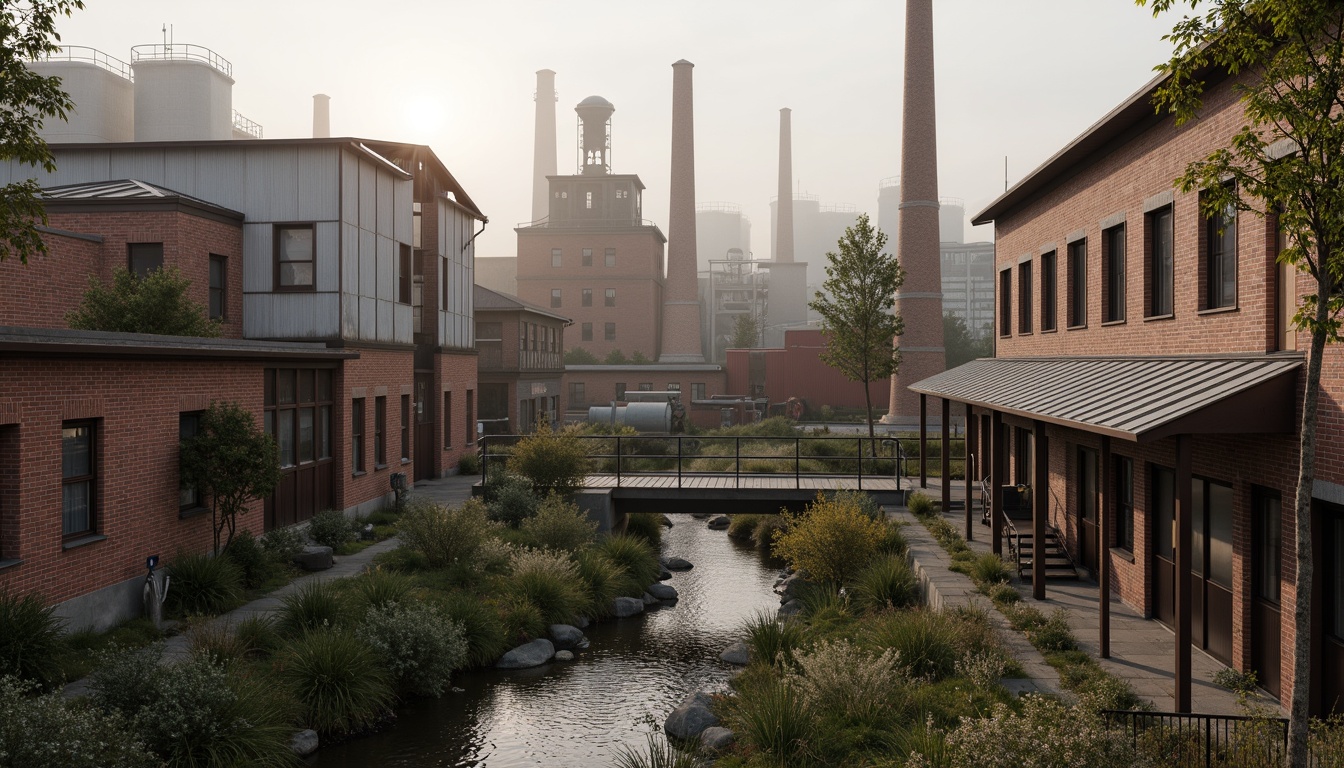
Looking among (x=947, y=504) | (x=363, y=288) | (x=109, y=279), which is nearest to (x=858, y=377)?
(x=947, y=504)

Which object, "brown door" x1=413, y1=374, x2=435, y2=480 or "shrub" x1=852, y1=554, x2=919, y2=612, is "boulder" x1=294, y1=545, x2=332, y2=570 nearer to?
"shrub" x1=852, y1=554, x2=919, y2=612

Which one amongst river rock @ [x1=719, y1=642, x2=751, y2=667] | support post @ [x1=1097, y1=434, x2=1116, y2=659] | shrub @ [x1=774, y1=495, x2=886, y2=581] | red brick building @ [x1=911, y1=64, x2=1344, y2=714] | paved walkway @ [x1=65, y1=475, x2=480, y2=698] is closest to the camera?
red brick building @ [x1=911, y1=64, x2=1344, y2=714]

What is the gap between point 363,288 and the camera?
24.0 metres

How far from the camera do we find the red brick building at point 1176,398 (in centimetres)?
946

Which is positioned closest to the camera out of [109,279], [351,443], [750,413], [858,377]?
[109,279]

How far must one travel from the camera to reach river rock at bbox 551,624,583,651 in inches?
650

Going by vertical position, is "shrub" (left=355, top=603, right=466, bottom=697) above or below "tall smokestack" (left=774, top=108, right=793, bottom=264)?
below

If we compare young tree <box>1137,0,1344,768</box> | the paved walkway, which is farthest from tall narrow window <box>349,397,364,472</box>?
young tree <box>1137,0,1344,768</box>

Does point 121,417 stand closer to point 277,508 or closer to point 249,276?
point 277,508

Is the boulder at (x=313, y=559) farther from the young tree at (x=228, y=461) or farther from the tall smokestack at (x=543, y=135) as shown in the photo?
the tall smokestack at (x=543, y=135)

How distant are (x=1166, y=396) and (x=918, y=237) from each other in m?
40.0

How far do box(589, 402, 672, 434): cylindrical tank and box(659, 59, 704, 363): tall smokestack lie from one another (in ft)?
81.8

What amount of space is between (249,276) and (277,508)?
251 inches

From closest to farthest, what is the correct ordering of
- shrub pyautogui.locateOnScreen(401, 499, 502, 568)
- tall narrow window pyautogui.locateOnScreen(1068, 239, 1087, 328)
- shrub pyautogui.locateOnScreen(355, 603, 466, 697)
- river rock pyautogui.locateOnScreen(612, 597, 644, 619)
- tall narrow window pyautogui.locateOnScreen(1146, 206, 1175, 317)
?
1. shrub pyautogui.locateOnScreen(355, 603, 466, 697)
2. tall narrow window pyautogui.locateOnScreen(1146, 206, 1175, 317)
3. tall narrow window pyautogui.locateOnScreen(1068, 239, 1087, 328)
4. shrub pyautogui.locateOnScreen(401, 499, 502, 568)
5. river rock pyautogui.locateOnScreen(612, 597, 644, 619)
